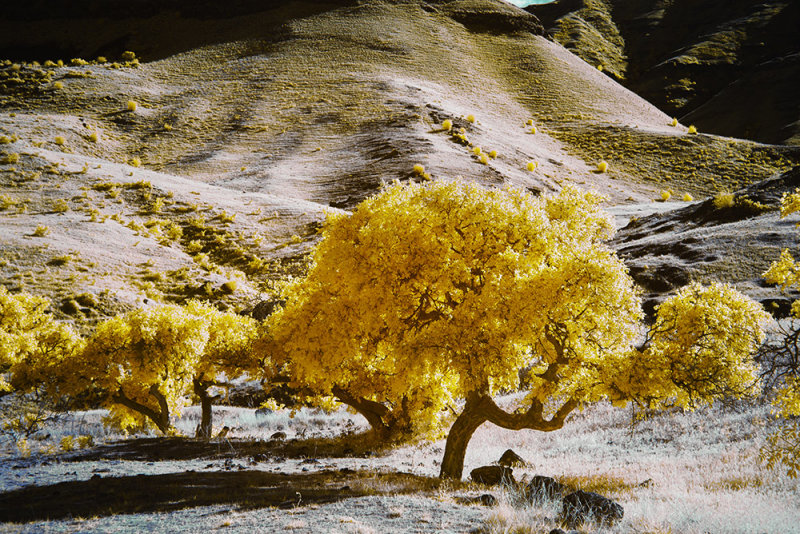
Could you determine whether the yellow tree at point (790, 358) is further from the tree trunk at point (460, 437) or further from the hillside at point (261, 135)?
the hillside at point (261, 135)

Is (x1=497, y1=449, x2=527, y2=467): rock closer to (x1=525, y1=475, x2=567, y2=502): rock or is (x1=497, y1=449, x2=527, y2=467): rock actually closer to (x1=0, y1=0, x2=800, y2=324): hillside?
(x1=525, y1=475, x2=567, y2=502): rock

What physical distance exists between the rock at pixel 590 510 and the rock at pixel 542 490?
0.75 metres

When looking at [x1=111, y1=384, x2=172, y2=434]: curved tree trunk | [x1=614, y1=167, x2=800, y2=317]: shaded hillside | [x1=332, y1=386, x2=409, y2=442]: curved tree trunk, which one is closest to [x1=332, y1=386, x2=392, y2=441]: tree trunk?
[x1=332, y1=386, x2=409, y2=442]: curved tree trunk

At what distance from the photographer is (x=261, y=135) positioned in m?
77.9

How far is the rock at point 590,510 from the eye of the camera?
8547 mm

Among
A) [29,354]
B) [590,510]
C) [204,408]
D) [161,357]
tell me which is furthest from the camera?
[29,354]

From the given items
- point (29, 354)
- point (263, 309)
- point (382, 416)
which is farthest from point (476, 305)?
point (263, 309)

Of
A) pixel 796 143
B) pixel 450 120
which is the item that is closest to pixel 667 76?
pixel 796 143

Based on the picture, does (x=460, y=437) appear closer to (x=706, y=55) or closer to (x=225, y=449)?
(x=225, y=449)

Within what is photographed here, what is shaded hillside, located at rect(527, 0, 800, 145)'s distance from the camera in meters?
113

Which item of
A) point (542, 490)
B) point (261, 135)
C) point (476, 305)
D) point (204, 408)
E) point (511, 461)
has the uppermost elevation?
point (261, 135)

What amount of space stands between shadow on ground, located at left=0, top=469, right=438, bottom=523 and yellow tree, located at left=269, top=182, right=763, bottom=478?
7.99 feet

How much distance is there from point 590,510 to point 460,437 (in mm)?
4757

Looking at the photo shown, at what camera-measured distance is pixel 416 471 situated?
14.5m
